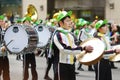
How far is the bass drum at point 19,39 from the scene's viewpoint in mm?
9461

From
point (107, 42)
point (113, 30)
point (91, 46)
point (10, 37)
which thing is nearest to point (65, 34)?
point (91, 46)

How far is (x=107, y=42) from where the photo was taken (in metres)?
8.31

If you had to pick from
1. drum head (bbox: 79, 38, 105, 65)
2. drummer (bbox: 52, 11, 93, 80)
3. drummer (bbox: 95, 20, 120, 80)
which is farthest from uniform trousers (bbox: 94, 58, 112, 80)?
drummer (bbox: 52, 11, 93, 80)

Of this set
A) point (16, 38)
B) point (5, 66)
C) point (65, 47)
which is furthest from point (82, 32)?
point (65, 47)

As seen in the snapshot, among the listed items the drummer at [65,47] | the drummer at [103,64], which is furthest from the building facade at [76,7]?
the drummer at [65,47]

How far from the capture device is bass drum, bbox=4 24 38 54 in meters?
9.46

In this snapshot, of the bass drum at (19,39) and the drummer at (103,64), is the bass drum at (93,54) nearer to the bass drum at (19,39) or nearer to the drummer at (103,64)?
the drummer at (103,64)

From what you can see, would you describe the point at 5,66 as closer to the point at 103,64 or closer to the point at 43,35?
the point at 103,64

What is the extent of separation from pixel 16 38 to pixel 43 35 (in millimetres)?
2442

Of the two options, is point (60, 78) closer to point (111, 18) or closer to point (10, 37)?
point (10, 37)

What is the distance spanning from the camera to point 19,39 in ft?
31.4

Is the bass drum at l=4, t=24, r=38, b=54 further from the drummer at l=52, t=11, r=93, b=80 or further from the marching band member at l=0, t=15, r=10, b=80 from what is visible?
the drummer at l=52, t=11, r=93, b=80

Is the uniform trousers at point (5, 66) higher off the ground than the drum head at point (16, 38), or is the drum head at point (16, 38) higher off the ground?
the drum head at point (16, 38)

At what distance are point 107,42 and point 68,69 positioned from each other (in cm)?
131
